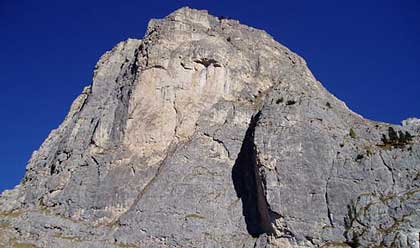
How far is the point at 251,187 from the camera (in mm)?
88000

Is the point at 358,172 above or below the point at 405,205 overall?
above

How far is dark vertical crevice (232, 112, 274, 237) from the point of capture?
270ft

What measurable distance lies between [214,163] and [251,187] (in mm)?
7403

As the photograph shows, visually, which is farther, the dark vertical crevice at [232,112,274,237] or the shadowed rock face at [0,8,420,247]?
the dark vertical crevice at [232,112,274,237]

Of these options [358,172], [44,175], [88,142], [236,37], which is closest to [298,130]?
[358,172]

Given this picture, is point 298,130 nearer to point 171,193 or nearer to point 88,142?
point 171,193

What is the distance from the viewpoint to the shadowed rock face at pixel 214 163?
3098 inches

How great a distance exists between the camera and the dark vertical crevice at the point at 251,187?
82438 millimetres

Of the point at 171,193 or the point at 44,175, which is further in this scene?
the point at 44,175

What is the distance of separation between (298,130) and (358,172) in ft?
35.4

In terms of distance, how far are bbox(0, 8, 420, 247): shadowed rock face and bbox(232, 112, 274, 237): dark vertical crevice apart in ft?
0.78

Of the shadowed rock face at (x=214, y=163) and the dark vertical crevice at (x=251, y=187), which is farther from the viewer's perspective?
the dark vertical crevice at (x=251, y=187)

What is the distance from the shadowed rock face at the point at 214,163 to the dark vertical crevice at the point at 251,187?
0.78 feet

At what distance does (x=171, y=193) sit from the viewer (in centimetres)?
8706
